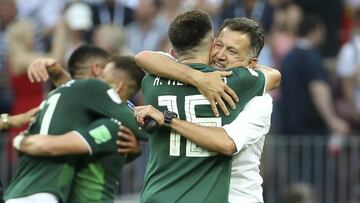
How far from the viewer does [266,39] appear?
16453 millimetres

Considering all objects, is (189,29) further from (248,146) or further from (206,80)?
(248,146)

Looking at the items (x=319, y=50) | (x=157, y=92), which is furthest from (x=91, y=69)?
(x=319, y=50)

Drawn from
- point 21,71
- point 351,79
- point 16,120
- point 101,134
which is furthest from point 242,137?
point 351,79

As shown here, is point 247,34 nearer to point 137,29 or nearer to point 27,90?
point 27,90

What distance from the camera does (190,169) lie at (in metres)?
7.86

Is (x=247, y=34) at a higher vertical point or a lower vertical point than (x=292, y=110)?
higher

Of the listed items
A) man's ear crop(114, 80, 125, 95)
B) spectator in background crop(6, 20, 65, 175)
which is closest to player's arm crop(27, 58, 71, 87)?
man's ear crop(114, 80, 125, 95)

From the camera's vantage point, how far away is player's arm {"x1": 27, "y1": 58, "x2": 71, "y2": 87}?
9366mm

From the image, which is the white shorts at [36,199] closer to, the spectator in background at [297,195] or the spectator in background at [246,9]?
the spectator in background at [297,195]

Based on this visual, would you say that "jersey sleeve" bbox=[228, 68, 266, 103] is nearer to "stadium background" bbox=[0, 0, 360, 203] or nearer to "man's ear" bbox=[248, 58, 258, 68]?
"man's ear" bbox=[248, 58, 258, 68]

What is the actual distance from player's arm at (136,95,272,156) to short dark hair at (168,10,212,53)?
0.47m

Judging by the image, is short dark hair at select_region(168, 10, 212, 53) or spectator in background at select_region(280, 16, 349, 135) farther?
spectator in background at select_region(280, 16, 349, 135)

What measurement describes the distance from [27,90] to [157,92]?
7.13 m

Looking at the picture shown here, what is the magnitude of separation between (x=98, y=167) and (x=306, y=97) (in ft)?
23.2
